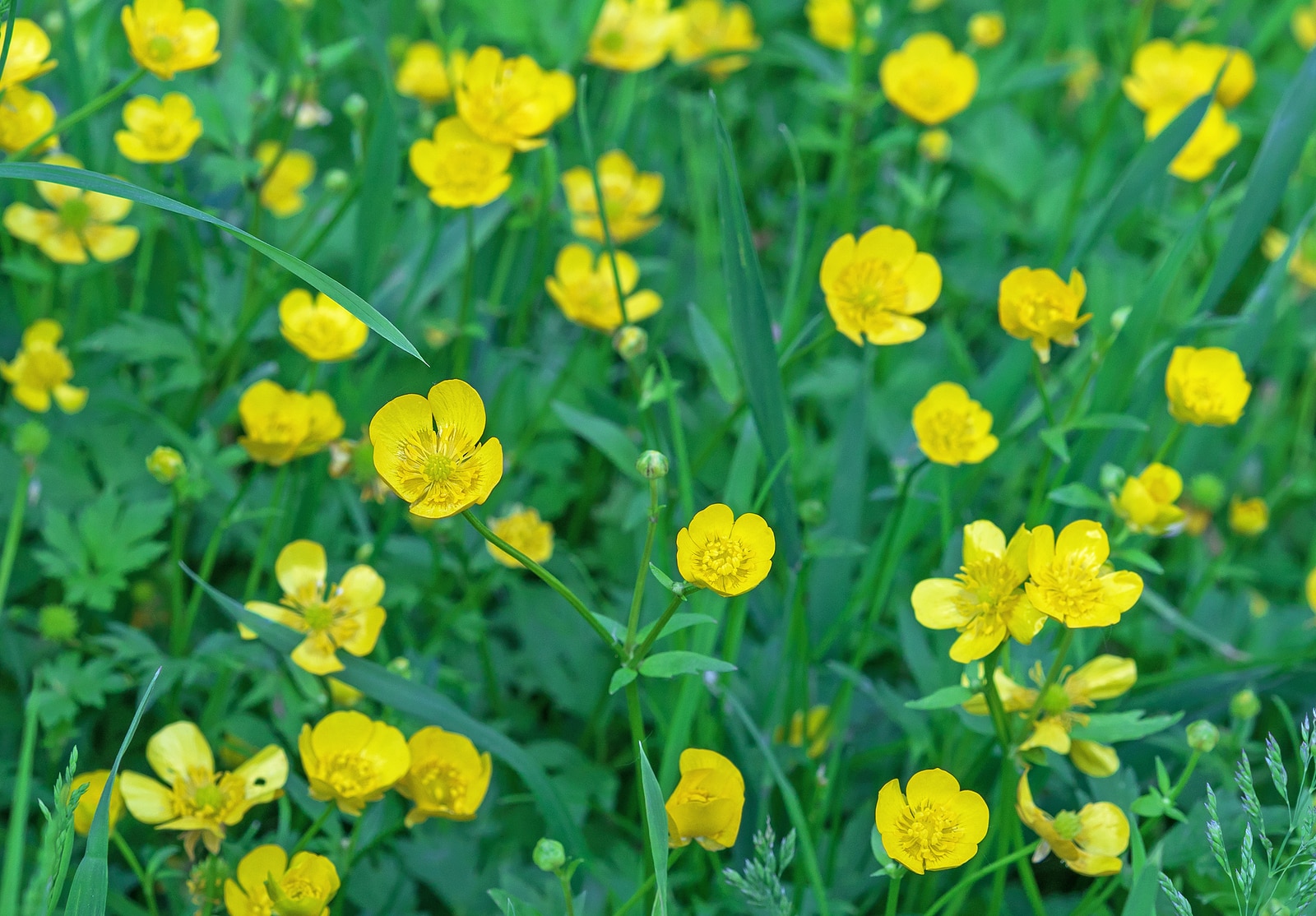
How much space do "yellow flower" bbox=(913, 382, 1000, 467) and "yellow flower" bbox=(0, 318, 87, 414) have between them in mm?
1187

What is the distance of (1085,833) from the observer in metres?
1.18

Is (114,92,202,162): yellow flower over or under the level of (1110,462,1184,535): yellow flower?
over

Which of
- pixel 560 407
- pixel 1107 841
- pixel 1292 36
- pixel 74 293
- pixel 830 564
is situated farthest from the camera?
pixel 1292 36

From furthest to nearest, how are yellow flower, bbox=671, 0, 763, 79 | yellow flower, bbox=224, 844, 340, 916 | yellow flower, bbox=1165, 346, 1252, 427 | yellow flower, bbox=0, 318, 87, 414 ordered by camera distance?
yellow flower, bbox=671, 0, 763, 79 → yellow flower, bbox=0, 318, 87, 414 → yellow flower, bbox=1165, 346, 1252, 427 → yellow flower, bbox=224, 844, 340, 916

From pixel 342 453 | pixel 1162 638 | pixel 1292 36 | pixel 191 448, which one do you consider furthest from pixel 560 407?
pixel 1292 36

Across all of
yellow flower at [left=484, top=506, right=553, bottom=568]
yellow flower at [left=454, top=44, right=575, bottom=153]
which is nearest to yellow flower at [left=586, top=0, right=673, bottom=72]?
yellow flower at [left=454, top=44, right=575, bottom=153]

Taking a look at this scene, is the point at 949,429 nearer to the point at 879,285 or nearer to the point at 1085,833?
the point at 879,285

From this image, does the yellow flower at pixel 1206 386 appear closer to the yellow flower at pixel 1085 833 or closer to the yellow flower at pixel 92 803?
the yellow flower at pixel 1085 833

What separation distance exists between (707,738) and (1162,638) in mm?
776

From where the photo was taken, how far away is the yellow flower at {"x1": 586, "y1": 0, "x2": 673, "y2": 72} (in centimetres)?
209

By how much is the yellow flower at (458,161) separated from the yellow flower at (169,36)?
308mm

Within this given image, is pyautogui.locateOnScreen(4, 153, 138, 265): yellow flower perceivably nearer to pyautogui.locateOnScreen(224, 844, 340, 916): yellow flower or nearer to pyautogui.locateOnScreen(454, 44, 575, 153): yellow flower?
pyautogui.locateOnScreen(454, 44, 575, 153): yellow flower

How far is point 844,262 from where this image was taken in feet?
4.61

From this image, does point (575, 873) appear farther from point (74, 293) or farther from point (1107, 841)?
point (74, 293)
